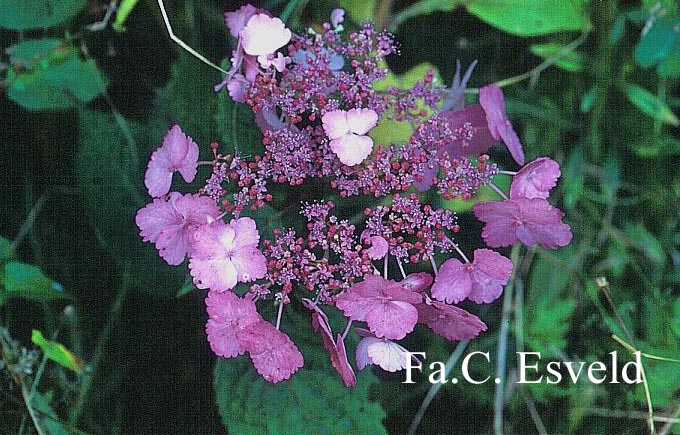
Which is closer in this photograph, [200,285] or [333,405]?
[200,285]

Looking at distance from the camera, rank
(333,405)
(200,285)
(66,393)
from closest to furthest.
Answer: (200,285)
(333,405)
(66,393)

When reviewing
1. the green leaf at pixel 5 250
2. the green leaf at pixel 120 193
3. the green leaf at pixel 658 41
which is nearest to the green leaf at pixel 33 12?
the green leaf at pixel 120 193

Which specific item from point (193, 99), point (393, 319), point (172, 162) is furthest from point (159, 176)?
point (393, 319)

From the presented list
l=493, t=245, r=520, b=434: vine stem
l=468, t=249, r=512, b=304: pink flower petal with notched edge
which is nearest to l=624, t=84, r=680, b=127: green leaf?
l=493, t=245, r=520, b=434: vine stem

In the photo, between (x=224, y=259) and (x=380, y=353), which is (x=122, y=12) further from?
(x=380, y=353)

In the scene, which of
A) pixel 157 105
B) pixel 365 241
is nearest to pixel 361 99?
pixel 365 241

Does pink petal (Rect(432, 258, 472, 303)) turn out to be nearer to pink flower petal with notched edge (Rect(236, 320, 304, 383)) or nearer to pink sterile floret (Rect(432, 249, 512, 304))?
pink sterile floret (Rect(432, 249, 512, 304))

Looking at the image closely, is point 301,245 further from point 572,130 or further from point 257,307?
point 572,130
